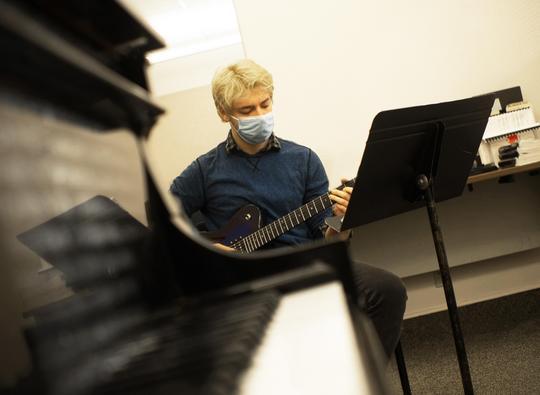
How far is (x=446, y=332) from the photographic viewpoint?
2.41 m

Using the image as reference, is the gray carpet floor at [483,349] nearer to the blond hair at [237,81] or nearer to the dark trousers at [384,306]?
the dark trousers at [384,306]

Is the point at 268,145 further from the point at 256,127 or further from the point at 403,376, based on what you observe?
the point at 403,376

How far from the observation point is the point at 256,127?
6.19ft

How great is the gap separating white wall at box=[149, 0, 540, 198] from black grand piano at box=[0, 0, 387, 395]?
1.92 meters

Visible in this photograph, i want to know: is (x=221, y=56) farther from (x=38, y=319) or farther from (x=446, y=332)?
(x=38, y=319)

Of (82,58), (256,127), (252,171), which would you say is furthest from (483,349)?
(82,58)

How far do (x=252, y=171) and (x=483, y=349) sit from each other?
3.89ft

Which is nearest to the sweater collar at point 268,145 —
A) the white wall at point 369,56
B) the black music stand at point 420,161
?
the white wall at point 369,56

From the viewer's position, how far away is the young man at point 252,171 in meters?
1.91

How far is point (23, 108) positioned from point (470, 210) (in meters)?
2.42

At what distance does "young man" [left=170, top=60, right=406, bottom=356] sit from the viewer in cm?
191

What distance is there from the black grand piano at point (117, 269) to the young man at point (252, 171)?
1200mm

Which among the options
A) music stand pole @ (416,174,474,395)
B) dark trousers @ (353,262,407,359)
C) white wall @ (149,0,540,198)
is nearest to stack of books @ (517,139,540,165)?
white wall @ (149,0,540,198)

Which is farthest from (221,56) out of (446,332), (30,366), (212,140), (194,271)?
(30,366)
